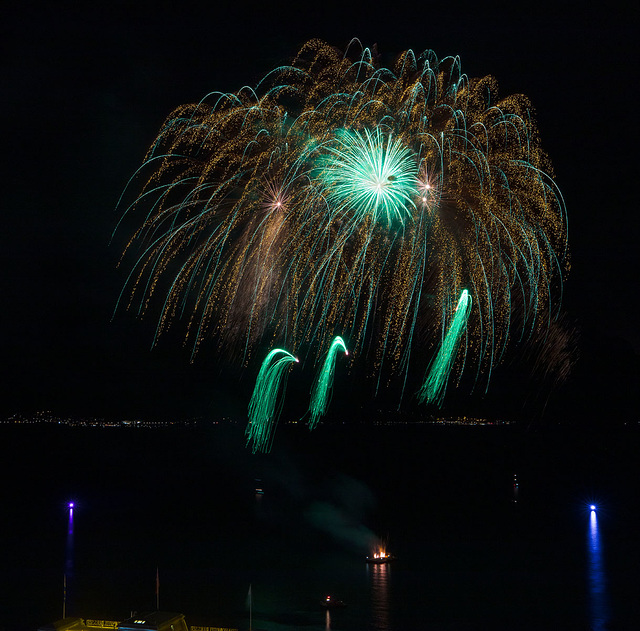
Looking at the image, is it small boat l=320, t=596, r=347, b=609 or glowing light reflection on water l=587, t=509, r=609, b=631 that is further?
small boat l=320, t=596, r=347, b=609

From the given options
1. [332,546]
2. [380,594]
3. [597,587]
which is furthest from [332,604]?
[332,546]

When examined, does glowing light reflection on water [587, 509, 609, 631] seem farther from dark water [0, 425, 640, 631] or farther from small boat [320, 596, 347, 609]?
small boat [320, 596, 347, 609]

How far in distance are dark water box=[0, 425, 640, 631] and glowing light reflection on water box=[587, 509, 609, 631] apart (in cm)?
11

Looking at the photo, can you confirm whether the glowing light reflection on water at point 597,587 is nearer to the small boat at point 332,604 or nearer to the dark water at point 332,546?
the dark water at point 332,546

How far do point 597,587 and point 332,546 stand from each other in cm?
1726

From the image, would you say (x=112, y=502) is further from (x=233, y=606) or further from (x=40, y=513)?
(x=233, y=606)

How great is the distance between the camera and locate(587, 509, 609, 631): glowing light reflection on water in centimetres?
2746

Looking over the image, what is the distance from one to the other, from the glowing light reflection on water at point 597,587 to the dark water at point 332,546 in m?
0.11

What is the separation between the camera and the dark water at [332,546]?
2844 centimetres

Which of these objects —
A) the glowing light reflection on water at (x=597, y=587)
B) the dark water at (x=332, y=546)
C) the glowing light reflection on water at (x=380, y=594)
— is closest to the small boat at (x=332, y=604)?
the dark water at (x=332, y=546)

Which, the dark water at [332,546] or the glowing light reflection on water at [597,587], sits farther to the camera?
the dark water at [332,546]

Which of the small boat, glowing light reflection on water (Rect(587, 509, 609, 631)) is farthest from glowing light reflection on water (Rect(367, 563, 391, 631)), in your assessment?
glowing light reflection on water (Rect(587, 509, 609, 631))

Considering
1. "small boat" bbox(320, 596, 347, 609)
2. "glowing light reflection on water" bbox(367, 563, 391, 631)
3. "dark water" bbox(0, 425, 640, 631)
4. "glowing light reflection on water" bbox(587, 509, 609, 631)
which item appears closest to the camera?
"glowing light reflection on water" bbox(367, 563, 391, 631)

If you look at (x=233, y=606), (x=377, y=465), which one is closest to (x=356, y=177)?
(x=233, y=606)
